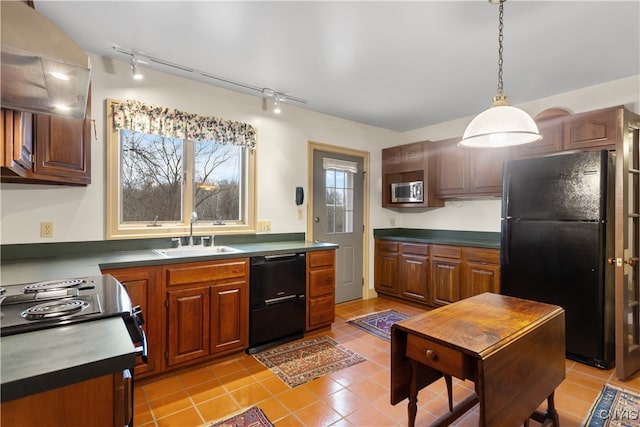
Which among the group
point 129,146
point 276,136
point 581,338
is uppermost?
point 276,136

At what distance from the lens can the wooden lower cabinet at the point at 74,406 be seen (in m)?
0.74

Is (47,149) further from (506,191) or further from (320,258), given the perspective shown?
(506,191)

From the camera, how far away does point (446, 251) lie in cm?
370

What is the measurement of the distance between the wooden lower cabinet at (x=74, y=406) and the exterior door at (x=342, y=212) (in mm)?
3142

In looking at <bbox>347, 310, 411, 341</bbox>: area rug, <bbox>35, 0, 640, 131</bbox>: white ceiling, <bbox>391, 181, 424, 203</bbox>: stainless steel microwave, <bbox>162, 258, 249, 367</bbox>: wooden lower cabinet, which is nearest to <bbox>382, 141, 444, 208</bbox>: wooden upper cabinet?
<bbox>391, 181, 424, 203</bbox>: stainless steel microwave

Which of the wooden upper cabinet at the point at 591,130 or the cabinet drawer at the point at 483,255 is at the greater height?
the wooden upper cabinet at the point at 591,130

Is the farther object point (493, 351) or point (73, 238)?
point (73, 238)

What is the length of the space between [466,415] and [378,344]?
1086mm

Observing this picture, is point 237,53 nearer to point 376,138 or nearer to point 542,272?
point 376,138

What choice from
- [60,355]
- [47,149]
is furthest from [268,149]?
[60,355]

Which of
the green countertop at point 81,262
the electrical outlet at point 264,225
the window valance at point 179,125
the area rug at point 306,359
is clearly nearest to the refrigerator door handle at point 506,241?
the area rug at point 306,359

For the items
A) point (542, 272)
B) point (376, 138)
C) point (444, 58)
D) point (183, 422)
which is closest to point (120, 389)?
point (183, 422)

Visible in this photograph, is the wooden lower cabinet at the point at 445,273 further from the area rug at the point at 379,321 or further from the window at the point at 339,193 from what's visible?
the window at the point at 339,193

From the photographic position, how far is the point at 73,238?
2.45m
